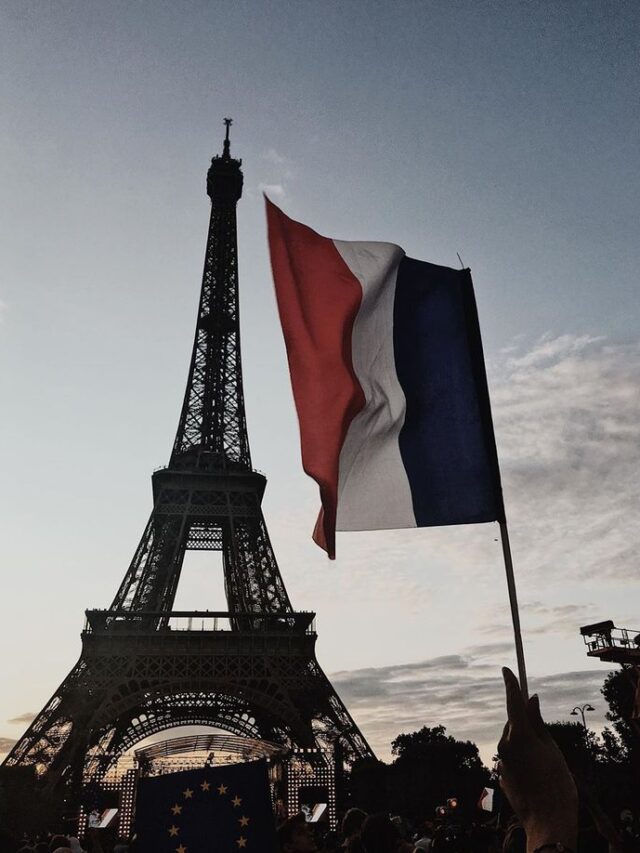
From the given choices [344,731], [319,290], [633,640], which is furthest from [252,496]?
[319,290]

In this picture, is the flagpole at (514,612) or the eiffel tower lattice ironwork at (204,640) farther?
the eiffel tower lattice ironwork at (204,640)

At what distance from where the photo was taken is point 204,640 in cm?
4266

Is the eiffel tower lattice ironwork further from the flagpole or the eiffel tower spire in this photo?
the flagpole

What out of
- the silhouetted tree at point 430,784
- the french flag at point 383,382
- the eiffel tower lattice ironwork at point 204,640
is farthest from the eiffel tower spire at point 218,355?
the french flag at point 383,382

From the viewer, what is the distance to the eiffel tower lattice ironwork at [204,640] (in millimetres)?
39094

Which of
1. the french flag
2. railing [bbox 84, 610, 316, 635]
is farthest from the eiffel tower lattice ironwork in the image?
the french flag

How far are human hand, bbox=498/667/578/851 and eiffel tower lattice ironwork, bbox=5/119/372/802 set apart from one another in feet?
126

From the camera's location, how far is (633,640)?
3031 cm

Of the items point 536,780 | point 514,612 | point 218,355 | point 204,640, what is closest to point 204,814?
point 514,612

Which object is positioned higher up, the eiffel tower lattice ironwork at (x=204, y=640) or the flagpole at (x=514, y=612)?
the eiffel tower lattice ironwork at (x=204, y=640)

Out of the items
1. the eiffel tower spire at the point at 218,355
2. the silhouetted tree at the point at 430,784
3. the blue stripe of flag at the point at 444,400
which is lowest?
the silhouetted tree at the point at 430,784

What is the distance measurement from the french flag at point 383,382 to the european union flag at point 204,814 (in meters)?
1.97

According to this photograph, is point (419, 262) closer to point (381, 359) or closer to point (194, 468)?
point (381, 359)

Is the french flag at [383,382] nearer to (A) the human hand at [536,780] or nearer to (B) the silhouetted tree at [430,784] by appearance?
(A) the human hand at [536,780]
